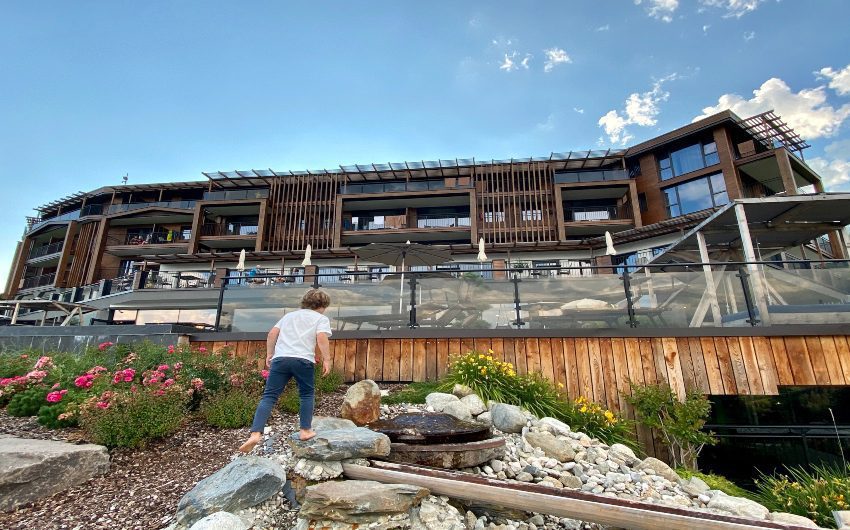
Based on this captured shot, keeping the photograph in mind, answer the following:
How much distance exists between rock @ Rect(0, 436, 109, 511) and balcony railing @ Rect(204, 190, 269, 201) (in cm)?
2701

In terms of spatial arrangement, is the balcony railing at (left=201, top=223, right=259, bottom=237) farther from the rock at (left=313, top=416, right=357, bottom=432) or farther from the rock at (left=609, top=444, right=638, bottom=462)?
the rock at (left=609, top=444, right=638, bottom=462)

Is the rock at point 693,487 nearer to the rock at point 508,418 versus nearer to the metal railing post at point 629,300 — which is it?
the rock at point 508,418

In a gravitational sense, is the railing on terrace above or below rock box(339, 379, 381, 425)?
above

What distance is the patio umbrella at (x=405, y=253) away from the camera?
922 centimetres

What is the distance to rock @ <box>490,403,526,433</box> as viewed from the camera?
16.4 feet

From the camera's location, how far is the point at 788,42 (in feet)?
51.1

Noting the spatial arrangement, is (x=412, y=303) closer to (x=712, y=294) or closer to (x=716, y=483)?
(x=716, y=483)

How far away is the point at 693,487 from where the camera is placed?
14.4ft

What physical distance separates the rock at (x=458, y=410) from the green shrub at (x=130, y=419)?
3.23m

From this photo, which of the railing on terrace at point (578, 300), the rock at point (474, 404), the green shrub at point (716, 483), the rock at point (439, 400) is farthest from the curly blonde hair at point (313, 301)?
the green shrub at point (716, 483)

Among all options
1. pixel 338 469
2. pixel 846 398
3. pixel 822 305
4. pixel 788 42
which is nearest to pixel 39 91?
pixel 338 469

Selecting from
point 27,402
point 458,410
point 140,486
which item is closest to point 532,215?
point 458,410

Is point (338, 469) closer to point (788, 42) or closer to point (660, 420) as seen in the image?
point (660, 420)

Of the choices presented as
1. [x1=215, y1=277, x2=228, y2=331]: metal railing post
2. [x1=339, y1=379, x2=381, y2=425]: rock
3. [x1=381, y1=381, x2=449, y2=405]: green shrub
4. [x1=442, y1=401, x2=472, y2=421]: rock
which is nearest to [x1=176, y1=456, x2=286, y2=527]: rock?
[x1=339, y1=379, x2=381, y2=425]: rock
